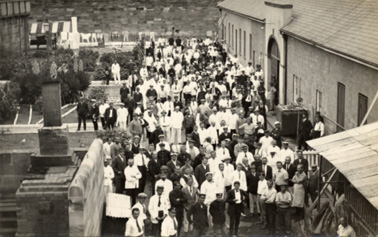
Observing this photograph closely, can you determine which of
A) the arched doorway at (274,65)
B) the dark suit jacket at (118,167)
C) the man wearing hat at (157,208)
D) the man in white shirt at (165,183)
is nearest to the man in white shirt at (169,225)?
the man wearing hat at (157,208)

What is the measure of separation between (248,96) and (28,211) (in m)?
12.3

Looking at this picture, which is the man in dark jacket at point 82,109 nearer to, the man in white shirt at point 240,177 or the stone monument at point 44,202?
the stone monument at point 44,202

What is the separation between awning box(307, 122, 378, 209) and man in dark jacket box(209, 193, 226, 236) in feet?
7.20

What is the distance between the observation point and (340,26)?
20531 millimetres

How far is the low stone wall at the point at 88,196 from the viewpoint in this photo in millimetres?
11227

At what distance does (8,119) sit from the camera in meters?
25.7

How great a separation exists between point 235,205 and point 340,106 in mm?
6697

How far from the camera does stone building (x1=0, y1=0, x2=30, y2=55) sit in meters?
40.3

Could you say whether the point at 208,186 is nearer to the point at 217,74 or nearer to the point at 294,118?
the point at 294,118

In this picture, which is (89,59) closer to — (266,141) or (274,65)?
(274,65)

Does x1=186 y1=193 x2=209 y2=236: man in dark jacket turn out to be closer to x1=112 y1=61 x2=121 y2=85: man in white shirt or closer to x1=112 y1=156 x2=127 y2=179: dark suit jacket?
x1=112 y1=156 x2=127 y2=179: dark suit jacket

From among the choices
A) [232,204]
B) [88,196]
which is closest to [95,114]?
[232,204]

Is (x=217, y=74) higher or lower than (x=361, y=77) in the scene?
lower

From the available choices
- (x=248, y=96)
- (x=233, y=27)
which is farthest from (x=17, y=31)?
(x=248, y=96)
